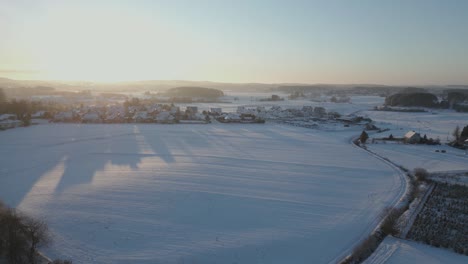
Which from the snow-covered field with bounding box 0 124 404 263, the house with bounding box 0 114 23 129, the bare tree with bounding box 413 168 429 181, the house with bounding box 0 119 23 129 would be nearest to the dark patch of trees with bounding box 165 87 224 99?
the house with bounding box 0 114 23 129

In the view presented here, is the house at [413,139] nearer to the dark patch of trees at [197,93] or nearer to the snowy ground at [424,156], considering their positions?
the snowy ground at [424,156]

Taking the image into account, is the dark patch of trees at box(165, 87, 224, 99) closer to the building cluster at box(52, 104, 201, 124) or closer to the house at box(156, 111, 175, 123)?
the building cluster at box(52, 104, 201, 124)

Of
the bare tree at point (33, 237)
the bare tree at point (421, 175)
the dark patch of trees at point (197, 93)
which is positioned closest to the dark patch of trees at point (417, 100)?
the dark patch of trees at point (197, 93)

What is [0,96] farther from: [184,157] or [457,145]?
[457,145]

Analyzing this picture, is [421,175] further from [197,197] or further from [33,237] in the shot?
[33,237]

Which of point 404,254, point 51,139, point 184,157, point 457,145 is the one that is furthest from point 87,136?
point 457,145

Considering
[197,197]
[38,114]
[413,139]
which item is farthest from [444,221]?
[38,114]
